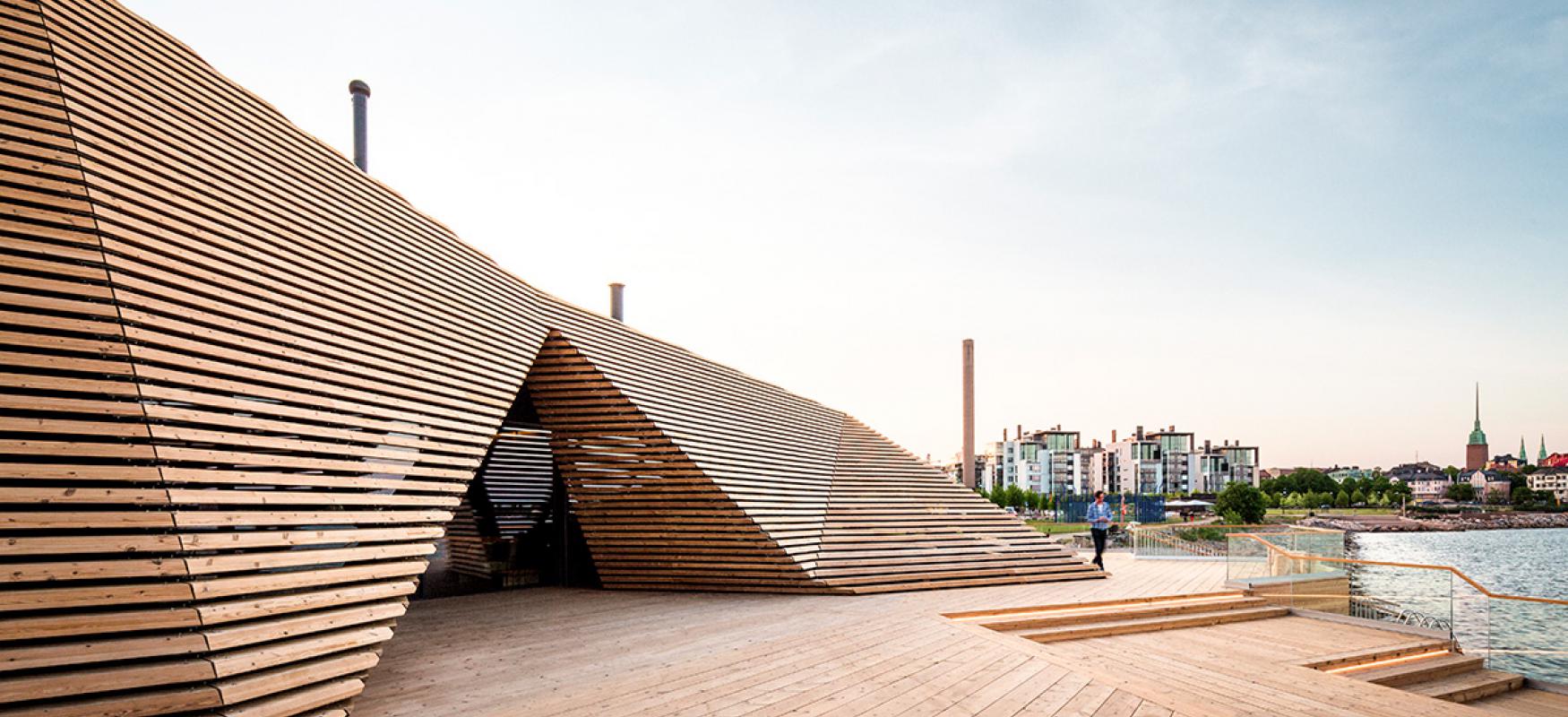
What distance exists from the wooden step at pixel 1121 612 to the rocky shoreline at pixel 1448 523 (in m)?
73.1

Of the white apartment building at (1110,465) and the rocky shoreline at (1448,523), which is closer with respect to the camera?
the rocky shoreline at (1448,523)

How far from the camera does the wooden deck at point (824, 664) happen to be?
513cm

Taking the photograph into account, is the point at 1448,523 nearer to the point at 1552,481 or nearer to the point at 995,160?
the point at 1552,481

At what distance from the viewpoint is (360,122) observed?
36.1 ft

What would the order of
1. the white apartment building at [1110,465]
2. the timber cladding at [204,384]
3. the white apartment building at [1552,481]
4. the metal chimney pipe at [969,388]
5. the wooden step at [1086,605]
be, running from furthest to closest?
the white apartment building at [1552,481]
the white apartment building at [1110,465]
the metal chimney pipe at [969,388]
the wooden step at [1086,605]
the timber cladding at [204,384]

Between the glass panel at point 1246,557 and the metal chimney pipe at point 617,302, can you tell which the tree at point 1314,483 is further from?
the metal chimney pipe at point 617,302

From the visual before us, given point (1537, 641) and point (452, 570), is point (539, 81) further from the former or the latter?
point (1537, 641)

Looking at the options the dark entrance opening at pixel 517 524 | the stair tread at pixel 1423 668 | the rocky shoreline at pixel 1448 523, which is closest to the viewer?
the stair tread at pixel 1423 668

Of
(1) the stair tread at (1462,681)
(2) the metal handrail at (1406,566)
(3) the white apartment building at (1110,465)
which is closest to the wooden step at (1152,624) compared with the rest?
(2) the metal handrail at (1406,566)

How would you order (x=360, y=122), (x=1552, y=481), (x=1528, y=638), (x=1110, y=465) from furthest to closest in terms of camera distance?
(x=1552, y=481), (x=1110, y=465), (x=360, y=122), (x=1528, y=638)

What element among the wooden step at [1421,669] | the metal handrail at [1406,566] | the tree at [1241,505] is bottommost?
the tree at [1241,505]

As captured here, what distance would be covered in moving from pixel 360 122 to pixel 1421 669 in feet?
49.2

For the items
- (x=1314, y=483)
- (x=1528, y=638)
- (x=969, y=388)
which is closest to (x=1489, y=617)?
Result: (x=1528, y=638)

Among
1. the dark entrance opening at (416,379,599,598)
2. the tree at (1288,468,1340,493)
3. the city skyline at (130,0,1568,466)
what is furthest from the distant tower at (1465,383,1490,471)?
the dark entrance opening at (416,379,599,598)
